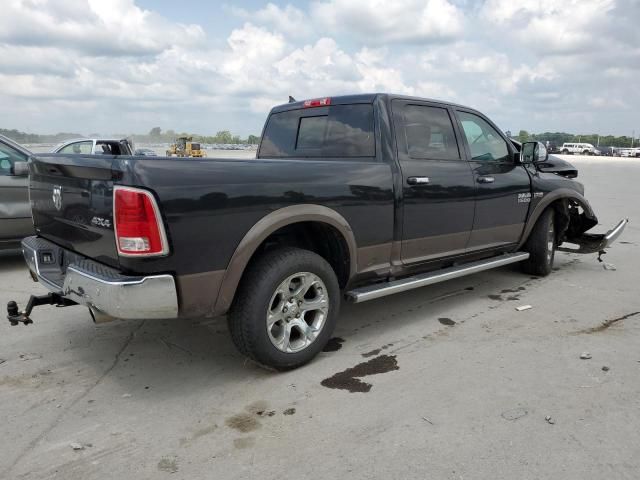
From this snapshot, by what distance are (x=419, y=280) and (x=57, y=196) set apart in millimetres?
2734

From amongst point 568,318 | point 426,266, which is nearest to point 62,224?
point 426,266

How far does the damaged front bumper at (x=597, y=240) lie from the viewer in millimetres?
6301

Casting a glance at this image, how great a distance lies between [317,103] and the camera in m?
4.66

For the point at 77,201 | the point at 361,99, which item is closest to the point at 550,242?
the point at 361,99

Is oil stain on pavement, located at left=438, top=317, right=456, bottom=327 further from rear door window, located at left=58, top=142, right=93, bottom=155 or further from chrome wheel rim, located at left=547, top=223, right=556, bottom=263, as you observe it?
rear door window, located at left=58, top=142, right=93, bottom=155

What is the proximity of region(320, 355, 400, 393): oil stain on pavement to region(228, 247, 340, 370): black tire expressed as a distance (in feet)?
0.89

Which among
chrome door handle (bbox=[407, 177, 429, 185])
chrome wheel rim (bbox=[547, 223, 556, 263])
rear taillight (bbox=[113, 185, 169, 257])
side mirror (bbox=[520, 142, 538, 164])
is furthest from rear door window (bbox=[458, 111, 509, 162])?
rear taillight (bbox=[113, 185, 169, 257])

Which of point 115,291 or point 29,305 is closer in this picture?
point 115,291

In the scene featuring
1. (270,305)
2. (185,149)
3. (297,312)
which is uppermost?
(185,149)

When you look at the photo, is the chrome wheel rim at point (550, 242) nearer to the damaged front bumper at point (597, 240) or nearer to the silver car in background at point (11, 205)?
the damaged front bumper at point (597, 240)

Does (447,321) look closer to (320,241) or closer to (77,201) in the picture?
(320,241)

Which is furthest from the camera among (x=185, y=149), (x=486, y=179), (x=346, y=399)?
(x=185, y=149)

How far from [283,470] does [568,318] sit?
3.23 meters

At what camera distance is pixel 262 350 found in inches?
128
